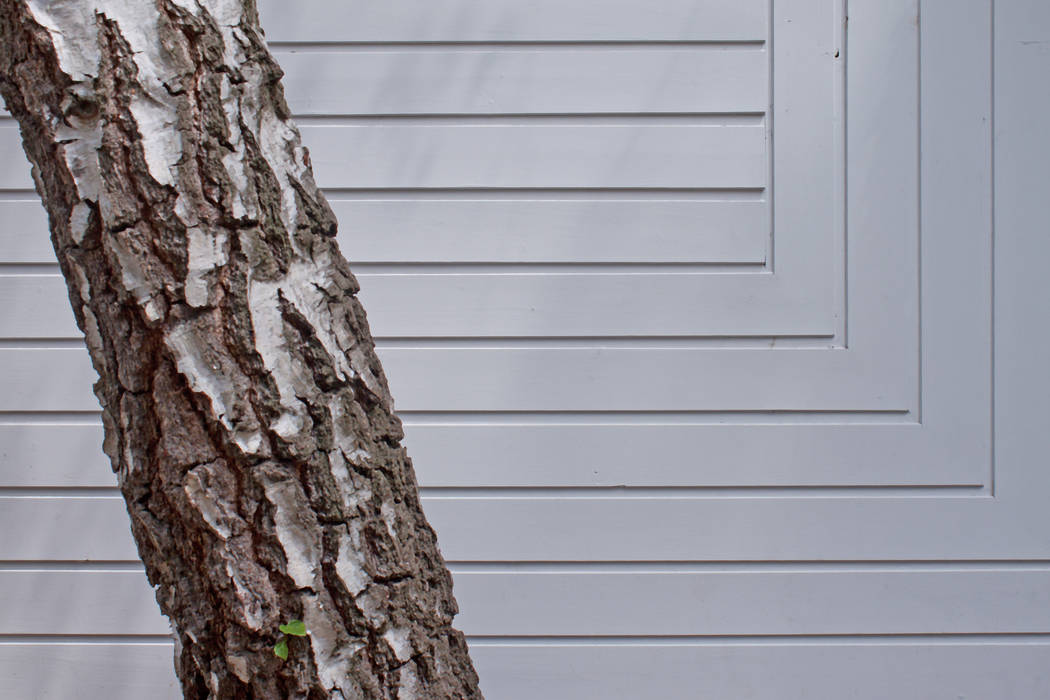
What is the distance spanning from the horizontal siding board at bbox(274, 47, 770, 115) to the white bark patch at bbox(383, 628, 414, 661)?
3.42 feet

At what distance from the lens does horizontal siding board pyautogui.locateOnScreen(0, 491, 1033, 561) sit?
1.34 metres

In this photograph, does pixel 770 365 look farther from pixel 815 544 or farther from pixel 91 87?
pixel 91 87

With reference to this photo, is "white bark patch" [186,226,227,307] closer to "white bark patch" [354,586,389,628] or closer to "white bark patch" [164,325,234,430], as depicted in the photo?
"white bark patch" [164,325,234,430]

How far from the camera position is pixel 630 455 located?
4.42 feet

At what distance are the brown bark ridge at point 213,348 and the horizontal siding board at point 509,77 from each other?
2.46ft

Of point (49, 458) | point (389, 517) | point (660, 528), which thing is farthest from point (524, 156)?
point (49, 458)

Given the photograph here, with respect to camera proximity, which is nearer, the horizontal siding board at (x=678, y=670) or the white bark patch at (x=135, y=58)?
the white bark patch at (x=135, y=58)

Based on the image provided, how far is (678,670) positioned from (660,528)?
0.97 feet

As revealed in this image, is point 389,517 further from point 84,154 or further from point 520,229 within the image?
point 520,229

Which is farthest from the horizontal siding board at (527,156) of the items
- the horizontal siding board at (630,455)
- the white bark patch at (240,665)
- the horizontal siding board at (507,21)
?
the white bark patch at (240,665)

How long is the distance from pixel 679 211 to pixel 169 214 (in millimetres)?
1004

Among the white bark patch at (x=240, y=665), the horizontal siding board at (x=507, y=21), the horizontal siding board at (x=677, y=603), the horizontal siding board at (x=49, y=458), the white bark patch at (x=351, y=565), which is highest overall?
the horizontal siding board at (x=507, y=21)

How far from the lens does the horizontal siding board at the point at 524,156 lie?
1.34 m

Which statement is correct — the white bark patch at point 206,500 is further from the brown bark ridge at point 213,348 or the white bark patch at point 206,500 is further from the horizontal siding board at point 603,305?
the horizontal siding board at point 603,305
